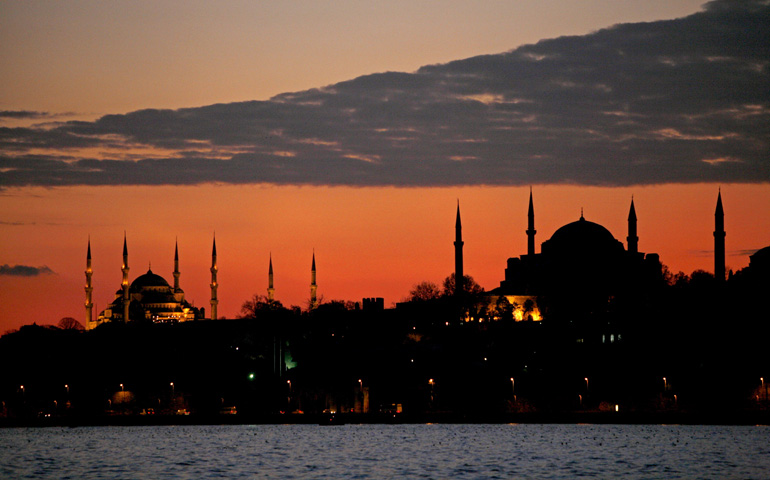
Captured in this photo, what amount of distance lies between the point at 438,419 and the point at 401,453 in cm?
1922

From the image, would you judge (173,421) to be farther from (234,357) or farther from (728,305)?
(728,305)

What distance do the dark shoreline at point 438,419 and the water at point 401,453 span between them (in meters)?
0.83

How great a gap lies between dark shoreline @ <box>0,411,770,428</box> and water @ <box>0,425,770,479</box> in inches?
32.8

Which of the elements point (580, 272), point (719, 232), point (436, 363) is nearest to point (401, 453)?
point (436, 363)

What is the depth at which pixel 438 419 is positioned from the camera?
286 ft

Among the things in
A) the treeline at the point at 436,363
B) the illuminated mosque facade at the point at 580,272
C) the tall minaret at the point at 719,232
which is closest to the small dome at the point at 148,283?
the treeline at the point at 436,363

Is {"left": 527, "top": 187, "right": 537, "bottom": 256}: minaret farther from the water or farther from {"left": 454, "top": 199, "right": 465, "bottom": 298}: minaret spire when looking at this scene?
the water

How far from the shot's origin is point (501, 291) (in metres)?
138

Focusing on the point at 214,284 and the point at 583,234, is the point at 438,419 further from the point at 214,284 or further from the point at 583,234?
the point at 214,284

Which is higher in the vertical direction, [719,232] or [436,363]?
[719,232]

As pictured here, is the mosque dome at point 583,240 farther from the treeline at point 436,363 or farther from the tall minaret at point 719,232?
the tall minaret at point 719,232

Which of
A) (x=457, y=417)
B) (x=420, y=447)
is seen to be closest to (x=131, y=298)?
(x=457, y=417)

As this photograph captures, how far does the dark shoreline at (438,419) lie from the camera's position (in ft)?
267

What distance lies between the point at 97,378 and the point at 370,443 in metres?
47.8
